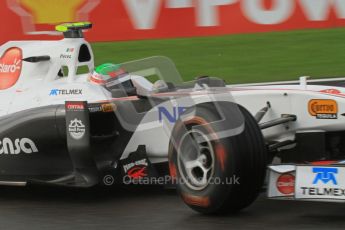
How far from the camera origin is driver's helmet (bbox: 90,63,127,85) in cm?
628

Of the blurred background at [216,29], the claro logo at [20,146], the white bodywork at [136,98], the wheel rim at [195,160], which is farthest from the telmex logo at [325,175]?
the blurred background at [216,29]

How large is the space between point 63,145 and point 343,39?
7895 mm

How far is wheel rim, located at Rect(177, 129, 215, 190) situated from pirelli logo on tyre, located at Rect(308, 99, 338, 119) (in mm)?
786

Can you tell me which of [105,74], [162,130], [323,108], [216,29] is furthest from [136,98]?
[216,29]

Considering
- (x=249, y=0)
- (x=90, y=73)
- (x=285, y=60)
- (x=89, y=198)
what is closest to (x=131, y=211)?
(x=89, y=198)

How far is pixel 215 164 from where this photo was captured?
5.08m

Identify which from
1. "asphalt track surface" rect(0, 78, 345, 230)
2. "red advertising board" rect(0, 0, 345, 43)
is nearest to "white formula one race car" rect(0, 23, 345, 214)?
"asphalt track surface" rect(0, 78, 345, 230)

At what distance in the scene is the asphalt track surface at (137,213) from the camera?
508cm

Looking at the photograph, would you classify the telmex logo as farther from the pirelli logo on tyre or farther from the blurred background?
the blurred background

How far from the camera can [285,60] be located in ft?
41.1

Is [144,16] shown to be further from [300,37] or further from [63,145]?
[63,145]

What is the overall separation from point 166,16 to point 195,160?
6.69 m

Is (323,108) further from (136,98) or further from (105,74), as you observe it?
(105,74)

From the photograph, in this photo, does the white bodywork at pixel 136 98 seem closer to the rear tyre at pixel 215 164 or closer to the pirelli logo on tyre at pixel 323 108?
the pirelli logo on tyre at pixel 323 108
